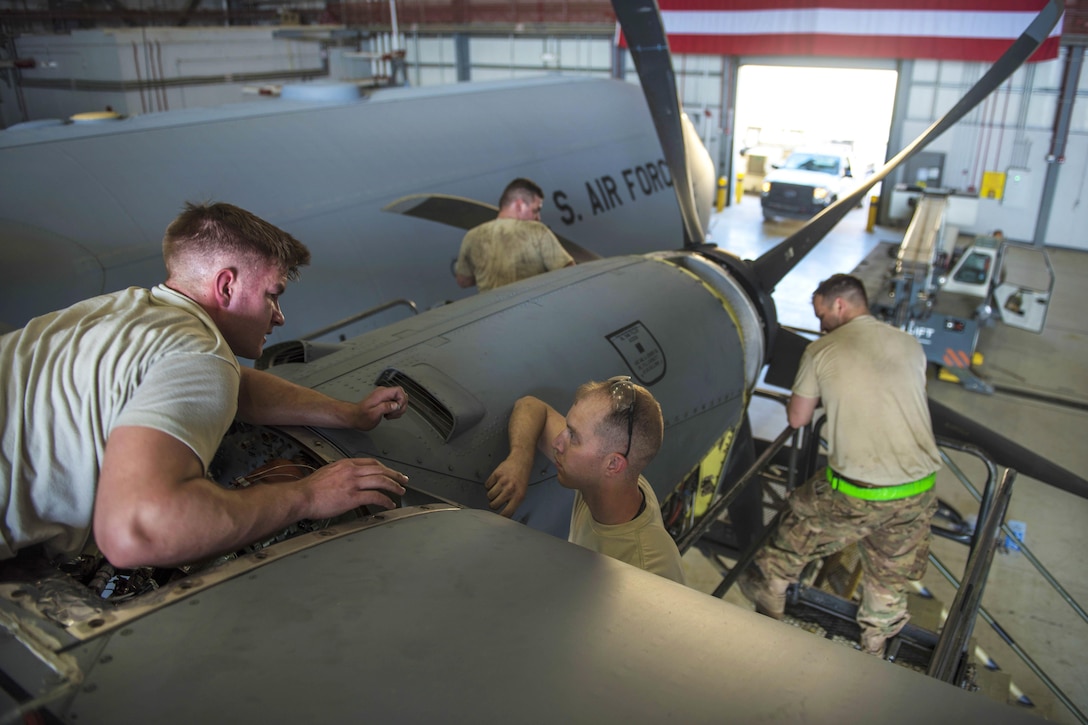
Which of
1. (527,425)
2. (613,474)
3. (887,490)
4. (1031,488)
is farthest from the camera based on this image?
(1031,488)

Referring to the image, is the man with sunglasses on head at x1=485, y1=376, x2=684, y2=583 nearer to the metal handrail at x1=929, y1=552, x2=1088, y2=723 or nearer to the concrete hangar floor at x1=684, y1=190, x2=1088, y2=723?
the metal handrail at x1=929, y1=552, x2=1088, y2=723

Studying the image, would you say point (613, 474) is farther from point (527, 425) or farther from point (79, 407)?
point (79, 407)

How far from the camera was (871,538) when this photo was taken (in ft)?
15.9

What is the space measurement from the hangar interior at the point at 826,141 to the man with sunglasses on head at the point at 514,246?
4.05 metres

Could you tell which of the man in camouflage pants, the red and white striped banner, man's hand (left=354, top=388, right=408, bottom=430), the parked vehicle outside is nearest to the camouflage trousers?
the man in camouflage pants

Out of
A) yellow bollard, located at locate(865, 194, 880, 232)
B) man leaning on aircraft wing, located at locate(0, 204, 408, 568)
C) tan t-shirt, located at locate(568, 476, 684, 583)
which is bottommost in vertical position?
yellow bollard, located at locate(865, 194, 880, 232)

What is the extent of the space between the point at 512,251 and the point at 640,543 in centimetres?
301

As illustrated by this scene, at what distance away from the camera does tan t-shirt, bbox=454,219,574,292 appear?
5.27m

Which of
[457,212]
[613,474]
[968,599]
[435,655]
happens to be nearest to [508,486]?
[613,474]

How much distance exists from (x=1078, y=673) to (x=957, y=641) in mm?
3425

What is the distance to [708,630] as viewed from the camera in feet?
5.42

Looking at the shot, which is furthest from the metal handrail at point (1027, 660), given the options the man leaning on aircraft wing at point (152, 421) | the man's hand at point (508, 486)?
the man leaning on aircraft wing at point (152, 421)

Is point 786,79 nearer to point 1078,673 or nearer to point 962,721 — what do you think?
point 1078,673

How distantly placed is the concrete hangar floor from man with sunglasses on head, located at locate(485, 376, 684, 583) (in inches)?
140
